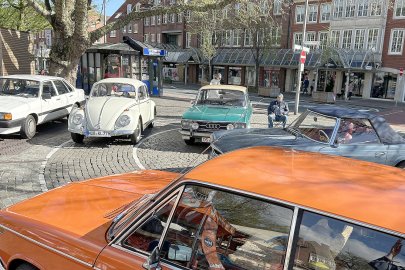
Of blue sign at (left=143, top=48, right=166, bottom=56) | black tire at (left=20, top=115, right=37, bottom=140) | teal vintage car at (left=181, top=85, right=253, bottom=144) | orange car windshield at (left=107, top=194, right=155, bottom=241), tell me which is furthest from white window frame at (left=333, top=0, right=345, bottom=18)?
orange car windshield at (left=107, top=194, right=155, bottom=241)

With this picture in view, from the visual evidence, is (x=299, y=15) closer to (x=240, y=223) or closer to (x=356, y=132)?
(x=356, y=132)

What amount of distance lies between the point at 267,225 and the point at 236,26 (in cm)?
3784

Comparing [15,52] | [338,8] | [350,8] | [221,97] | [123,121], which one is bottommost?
[123,121]

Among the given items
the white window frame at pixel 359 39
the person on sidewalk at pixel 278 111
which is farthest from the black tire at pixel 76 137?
the white window frame at pixel 359 39

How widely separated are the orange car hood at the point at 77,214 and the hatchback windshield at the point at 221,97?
6832 mm

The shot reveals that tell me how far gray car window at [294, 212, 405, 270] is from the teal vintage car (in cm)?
701

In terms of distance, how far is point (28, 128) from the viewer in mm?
9859

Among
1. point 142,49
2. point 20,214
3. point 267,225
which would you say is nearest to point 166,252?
point 267,225

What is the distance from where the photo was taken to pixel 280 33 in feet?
132

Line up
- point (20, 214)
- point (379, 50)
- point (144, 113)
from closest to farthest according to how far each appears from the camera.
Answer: point (20, 214) → point (144, 113) → point (379, 50)

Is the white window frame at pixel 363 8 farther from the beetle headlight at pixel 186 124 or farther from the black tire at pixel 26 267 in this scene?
the black tire at pixel 26 267

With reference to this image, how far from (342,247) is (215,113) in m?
7.51

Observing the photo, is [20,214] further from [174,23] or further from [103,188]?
[174,23]

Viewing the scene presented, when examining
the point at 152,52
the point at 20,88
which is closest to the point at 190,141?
the point at 20,88
